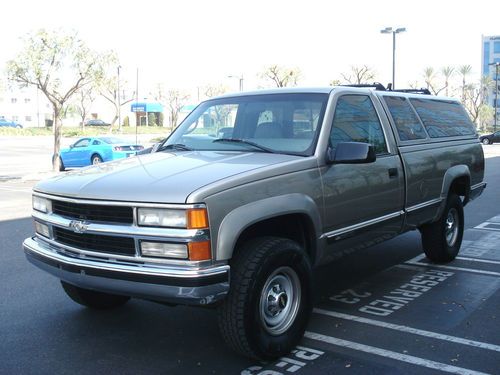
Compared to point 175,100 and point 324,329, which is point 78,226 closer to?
point 324,329

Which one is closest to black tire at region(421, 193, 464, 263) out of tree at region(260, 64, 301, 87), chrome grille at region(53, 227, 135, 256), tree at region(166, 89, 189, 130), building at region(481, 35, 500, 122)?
chrome grille at region(53, 227, 135, 256)

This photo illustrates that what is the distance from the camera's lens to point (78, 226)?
372cm

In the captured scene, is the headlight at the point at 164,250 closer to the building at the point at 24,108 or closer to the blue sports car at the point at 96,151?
the blue sports car at the point at 96,151

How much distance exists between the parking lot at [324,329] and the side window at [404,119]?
5.04 feet

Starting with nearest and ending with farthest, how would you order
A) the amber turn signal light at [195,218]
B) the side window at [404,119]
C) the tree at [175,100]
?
the amber turn signal light at [195,218] → the side window at [404,119] → the tree at [175,100]

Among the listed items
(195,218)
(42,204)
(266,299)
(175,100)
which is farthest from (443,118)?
(175,100)

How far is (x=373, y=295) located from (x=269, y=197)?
2.18 m

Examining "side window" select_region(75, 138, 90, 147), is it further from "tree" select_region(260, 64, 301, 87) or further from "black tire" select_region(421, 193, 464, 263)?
"tree" select_region(260, 64, 301, 87)

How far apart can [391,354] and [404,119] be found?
263cm

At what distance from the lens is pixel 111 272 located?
3.56 m

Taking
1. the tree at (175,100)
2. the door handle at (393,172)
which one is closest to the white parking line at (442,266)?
the door handle at (393,172)

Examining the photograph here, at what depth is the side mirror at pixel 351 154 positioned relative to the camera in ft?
13.9

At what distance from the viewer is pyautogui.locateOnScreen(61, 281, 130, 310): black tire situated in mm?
4785

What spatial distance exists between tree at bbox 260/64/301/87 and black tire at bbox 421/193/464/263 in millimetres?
46778
